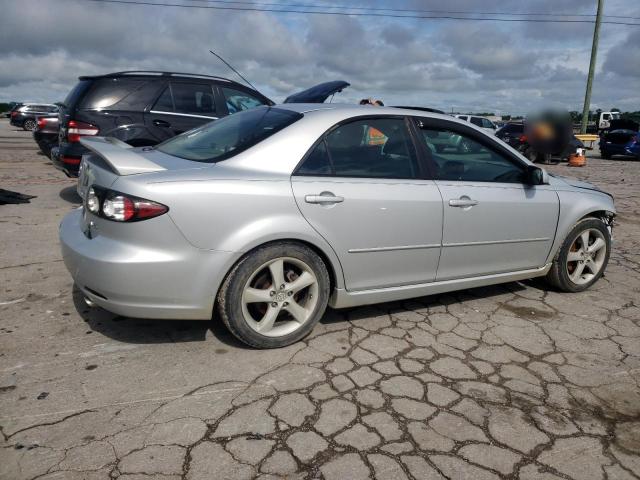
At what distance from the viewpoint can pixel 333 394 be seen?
269 centimetres

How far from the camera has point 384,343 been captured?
3299mm

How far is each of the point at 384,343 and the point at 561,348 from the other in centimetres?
117

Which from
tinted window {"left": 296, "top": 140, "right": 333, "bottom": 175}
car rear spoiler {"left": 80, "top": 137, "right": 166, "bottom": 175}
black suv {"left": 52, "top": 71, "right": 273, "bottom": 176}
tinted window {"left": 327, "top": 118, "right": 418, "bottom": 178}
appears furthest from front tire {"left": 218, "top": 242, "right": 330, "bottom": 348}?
black suv {"left": 52, "top": 71, "right": 273, "bottom": 176}

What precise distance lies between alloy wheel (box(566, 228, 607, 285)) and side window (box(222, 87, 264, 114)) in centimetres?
455

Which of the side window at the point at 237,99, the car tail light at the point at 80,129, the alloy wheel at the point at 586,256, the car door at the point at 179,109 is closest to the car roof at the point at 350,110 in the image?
the alloy wheel at the point at 586,256

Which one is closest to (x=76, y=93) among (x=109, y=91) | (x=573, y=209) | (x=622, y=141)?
(x=109, y=91)

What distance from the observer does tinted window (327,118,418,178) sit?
3229 millimetres

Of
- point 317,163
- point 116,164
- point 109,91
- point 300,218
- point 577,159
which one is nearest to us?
point 116,164

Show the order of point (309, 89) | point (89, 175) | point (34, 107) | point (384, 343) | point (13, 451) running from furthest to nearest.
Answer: point (34, 107) → point (309, 89) → point (384, 343) → point (89, 175) → point (13, 451)

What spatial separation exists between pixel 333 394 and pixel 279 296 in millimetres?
682

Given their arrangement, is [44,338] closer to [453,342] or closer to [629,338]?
[453,342]

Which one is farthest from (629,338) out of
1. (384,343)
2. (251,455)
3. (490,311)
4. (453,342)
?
(251,455)

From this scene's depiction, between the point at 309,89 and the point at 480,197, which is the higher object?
the point at 309,89

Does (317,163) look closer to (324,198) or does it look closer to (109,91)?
(324,198)
